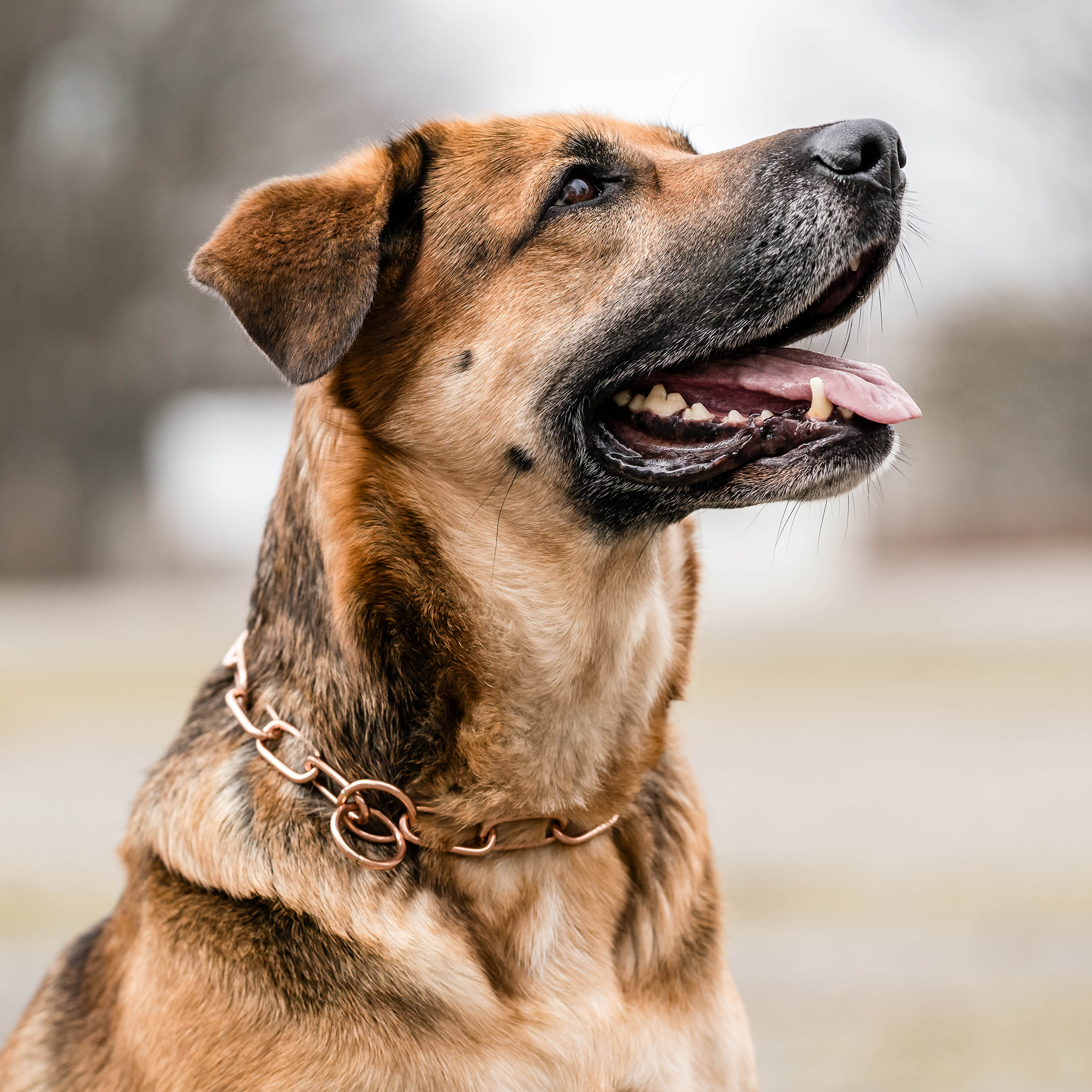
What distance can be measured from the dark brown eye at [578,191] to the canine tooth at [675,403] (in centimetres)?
51

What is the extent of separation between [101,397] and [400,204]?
103 ft

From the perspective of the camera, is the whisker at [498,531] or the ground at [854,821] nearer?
the whisker at [498,531]

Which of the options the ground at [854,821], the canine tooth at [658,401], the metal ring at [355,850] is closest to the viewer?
the metal ring at [355,850]

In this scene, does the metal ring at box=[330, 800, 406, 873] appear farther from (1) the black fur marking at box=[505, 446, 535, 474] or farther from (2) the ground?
(2) the ground

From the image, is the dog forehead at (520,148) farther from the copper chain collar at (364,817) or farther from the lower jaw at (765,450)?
the copper chain collar at (364,817)

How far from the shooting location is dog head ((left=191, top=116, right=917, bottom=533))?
2803 mm

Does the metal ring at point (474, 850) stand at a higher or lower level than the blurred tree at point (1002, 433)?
higher

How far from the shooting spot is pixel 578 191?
3.08 m

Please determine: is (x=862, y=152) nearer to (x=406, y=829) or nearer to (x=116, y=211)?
(x=406, y=829)

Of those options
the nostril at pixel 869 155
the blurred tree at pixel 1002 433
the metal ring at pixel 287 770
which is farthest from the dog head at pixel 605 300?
the blurred tree at pixel 1002 433

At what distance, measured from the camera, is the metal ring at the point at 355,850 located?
262 centimetres

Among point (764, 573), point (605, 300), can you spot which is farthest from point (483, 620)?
point (764, 573)

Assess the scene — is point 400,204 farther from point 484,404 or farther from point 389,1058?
point 389,1058

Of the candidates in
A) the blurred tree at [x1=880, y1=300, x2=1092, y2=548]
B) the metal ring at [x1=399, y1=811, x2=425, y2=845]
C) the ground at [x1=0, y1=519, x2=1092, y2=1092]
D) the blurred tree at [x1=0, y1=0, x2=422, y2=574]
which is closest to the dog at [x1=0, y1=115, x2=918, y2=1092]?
the metal ring at [x1=399, y1=811, x2=425, y2=845]
